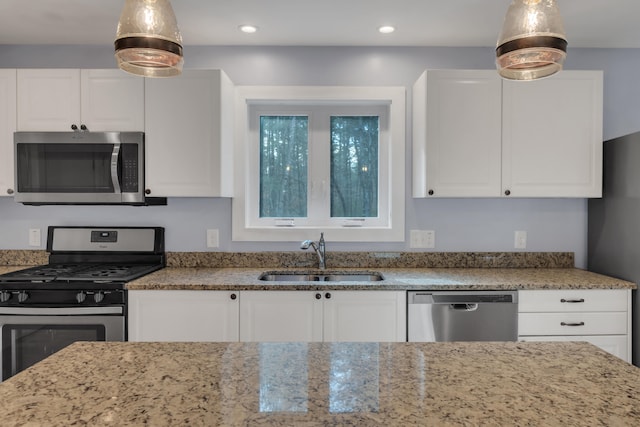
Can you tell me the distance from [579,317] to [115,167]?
2.82 m

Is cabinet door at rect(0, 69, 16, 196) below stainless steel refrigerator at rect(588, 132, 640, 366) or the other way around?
the other way around

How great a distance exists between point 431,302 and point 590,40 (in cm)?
209

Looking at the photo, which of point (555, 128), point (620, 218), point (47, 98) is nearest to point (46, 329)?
point (47, 98)

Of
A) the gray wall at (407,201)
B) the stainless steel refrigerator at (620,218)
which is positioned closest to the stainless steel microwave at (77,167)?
the gray wall at (407,201)

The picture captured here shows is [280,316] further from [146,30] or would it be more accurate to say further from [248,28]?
[248,28]

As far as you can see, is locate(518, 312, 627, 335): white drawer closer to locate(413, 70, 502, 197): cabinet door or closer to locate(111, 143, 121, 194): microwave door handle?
locate(413, 70, 502, 197): cabinet door

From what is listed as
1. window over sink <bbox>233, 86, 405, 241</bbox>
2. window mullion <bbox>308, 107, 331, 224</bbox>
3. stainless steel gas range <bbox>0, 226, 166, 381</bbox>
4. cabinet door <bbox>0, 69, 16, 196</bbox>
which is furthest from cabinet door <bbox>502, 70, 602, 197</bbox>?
cabinet door <bbox>0, 69, 16, 196</bbox>

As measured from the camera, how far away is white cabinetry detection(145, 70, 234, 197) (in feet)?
8.19

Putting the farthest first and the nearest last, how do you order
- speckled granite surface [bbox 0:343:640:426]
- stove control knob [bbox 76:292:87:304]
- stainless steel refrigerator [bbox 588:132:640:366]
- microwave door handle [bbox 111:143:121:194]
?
microwave door handle [bbox 111:143:121:194], stainless steel refrigerator [bbox 588:132:640:366], stove control knob [bbox 76:292:87:304], speckled granite surface [bbox 0:343:640:426]

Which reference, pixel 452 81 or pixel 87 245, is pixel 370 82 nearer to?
pixel 452 81

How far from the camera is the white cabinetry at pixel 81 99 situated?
2.50 metres

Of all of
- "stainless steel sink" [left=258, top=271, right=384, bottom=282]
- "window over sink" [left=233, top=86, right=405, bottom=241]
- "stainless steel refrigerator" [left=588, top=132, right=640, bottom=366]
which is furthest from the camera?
"window over sink" [left=233, top=86, right=405, bottom=241]

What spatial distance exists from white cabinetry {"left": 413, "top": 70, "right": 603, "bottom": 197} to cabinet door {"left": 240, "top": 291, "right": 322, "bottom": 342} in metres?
1.03

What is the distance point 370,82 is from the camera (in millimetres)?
2871
